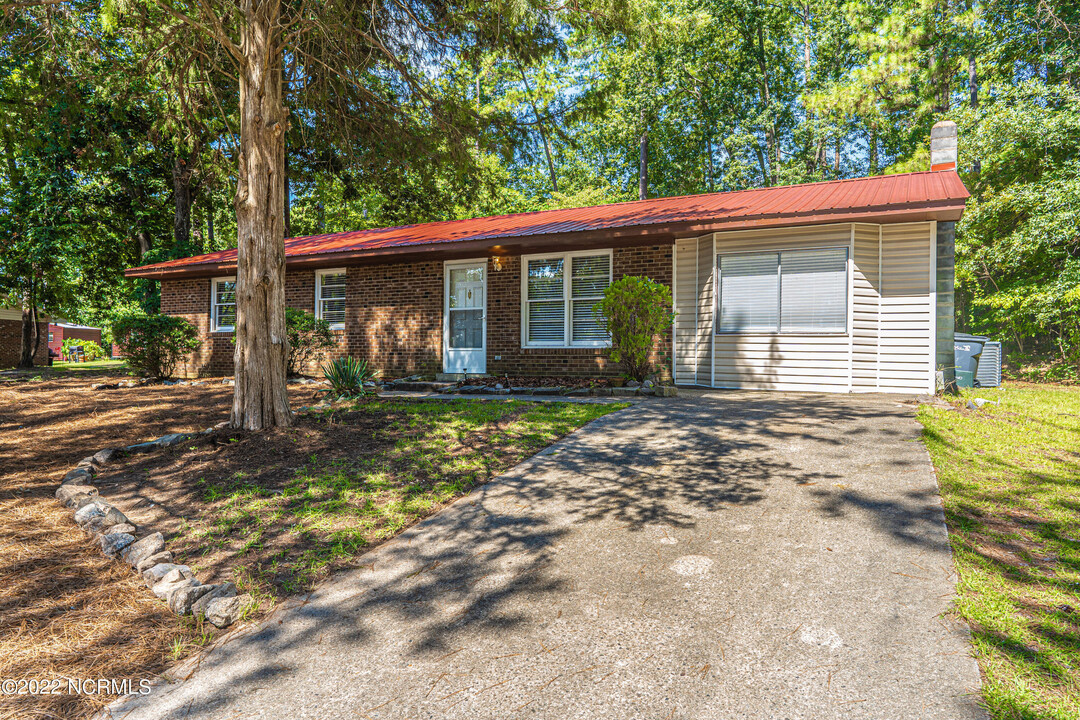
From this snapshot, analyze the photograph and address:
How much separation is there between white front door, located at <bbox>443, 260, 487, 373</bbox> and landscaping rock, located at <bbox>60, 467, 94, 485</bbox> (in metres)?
7.08

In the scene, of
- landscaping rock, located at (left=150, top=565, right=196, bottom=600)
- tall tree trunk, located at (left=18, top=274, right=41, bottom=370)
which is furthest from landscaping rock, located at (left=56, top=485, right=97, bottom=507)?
tall tree trunk, located at (left=18, top=274, right=41, bottom=370)

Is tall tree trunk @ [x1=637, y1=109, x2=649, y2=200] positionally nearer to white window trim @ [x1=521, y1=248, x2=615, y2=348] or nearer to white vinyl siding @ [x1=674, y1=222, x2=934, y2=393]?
white window trim @ [x1=521, y1=248, x2=615, y2=348]

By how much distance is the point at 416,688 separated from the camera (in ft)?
7.07

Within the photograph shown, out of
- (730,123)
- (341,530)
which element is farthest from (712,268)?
(730,123)

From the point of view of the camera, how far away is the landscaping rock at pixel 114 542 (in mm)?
3428

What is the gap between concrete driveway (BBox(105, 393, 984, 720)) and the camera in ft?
6.74

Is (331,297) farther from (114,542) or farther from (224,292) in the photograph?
(114,542)

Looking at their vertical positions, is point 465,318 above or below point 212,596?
above

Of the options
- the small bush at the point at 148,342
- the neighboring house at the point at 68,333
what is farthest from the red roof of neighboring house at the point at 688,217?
the neighboring house at the point at 68,333

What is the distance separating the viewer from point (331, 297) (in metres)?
12.8

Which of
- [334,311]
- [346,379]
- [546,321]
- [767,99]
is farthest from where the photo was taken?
[767,99]

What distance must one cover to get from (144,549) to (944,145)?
43.1ft

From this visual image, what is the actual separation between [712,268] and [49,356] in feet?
83.0

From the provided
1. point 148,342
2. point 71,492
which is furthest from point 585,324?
point 148,342
